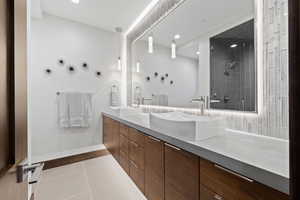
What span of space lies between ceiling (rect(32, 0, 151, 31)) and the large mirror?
503mm

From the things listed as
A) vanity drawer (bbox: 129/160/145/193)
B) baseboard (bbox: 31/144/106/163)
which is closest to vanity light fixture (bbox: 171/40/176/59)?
vanity drawer (bbox: 129/160/145/193)

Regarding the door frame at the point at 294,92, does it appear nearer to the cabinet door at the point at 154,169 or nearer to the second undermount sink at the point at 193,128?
the second undermount sink at the point at 193,128

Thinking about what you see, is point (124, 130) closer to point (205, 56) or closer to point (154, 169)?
point (154, 169)

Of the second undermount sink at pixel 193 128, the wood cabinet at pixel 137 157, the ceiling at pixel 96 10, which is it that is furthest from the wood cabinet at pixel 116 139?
the ceiling at pixel 96 10

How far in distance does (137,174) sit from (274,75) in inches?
61.9

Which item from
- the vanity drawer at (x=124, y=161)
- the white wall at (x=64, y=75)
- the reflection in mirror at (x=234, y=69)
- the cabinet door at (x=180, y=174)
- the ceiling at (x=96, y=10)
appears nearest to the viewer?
the cabinet door at (x=180, y=174)

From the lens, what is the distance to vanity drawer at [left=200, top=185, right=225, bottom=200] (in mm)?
797

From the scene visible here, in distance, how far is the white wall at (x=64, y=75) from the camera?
2814 millimetres

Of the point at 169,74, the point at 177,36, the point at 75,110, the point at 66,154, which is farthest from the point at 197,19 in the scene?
the point at 66,154

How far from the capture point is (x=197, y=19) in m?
1.81

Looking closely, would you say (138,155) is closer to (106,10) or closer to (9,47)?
(9,47)

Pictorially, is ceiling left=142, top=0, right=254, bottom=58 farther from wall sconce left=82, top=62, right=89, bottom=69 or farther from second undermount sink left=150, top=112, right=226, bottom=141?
wall sconce left=82, top=62, right=89, bottom=69

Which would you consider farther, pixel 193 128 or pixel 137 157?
pixel 137 157

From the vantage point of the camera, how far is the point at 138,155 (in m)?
1.71
